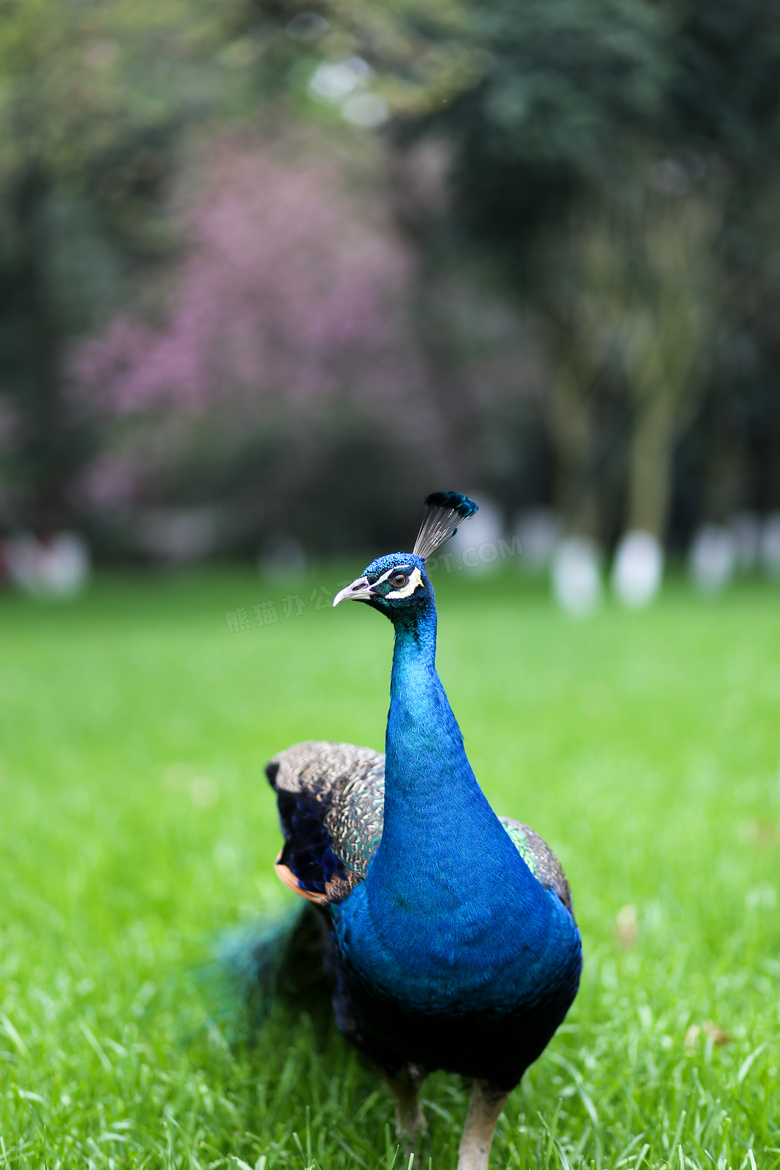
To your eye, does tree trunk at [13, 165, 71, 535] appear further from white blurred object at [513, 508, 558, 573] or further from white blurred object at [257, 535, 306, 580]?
white blurred object at [513, 508, 558, 573]

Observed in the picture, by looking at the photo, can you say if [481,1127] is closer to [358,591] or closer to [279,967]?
[279,967]

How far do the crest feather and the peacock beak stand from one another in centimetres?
12

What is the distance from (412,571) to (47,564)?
20344 millimetres

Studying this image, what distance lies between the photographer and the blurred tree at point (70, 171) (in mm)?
7176

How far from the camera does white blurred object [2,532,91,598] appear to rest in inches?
800

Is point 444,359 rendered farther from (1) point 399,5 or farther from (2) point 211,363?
(1) point 399,5

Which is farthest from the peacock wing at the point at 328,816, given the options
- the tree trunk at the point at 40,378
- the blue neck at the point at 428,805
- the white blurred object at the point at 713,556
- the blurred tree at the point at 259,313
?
the white blurred object at the point at 713,556

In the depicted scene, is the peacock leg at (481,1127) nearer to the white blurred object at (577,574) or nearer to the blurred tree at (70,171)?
the blurred tree at (70,171)

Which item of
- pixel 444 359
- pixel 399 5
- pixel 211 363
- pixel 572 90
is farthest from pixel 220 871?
pixel 444 359

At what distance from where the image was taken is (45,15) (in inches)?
248

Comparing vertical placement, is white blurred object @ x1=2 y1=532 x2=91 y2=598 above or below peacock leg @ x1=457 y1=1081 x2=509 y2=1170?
below

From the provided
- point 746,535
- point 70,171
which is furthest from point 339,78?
point 746,535

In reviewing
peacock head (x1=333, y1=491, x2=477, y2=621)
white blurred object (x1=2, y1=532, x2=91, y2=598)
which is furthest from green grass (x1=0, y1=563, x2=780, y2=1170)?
white blurred object (x1=2, y1=532, x2=91, y2=598)

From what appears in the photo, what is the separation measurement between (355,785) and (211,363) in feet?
48.3
